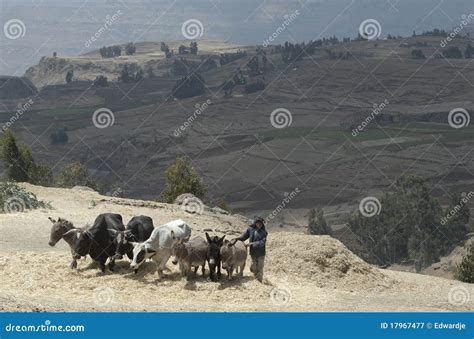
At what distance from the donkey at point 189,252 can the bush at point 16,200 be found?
54.7ft

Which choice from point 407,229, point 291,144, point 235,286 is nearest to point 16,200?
point 235,286

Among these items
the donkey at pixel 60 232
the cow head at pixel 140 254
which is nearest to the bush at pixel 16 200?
the donkey at pixel 60 232

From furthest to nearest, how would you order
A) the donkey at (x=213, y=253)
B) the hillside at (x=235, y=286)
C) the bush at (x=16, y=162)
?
1. the bush at (x=16, y=162)
2. the donkey at (x=213, y=253)
3. the hillside at (x=235, y=286)

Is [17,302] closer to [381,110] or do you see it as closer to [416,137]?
[416,137]

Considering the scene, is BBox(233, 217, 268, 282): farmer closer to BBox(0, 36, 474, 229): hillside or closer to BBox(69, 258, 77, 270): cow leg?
BBox(69, 258, 77, 270): cow leg

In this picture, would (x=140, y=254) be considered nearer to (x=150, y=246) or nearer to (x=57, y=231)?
(x=150, y=246)

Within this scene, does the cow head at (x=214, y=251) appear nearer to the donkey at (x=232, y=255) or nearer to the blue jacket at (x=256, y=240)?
the donkey at (x=232, y=255)

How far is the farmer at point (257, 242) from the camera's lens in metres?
23.2

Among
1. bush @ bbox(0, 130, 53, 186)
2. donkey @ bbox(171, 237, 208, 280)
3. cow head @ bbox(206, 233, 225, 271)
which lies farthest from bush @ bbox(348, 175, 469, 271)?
donkey @ bbox(171, 237, 208, 280)

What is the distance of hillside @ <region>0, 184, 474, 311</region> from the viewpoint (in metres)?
21.5

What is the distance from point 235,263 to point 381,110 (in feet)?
525

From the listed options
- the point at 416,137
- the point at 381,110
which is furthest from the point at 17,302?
the point at 381,110

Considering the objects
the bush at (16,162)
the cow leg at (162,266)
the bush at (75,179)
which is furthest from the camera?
the bush at (75,179)

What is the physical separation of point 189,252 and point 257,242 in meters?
2.02
